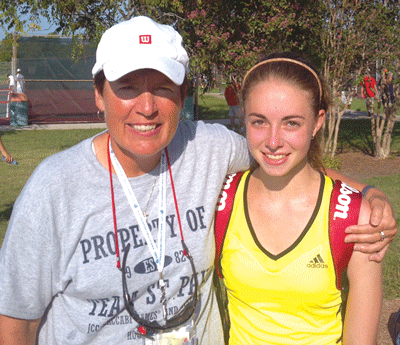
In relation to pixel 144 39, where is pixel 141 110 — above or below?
below

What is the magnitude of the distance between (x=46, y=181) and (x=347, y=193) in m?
1.32

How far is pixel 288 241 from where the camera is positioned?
2150mm

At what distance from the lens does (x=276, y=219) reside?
2262 millimetres

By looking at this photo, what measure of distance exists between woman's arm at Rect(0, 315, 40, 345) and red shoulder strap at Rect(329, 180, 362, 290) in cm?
130

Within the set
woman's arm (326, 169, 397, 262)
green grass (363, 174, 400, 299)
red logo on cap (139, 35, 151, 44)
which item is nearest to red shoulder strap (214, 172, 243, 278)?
woman's arm (326, 169, 397, 262)

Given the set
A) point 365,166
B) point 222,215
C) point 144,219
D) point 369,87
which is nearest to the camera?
point 144,219

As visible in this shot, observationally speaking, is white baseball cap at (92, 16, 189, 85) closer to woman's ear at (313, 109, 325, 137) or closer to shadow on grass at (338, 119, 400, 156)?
woman's ear at (313, 109, 325, 137)

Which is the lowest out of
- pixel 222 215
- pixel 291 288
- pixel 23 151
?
pixel 23 151

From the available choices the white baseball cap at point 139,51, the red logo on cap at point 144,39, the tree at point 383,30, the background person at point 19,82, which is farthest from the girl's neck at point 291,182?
the background person at point 19,82

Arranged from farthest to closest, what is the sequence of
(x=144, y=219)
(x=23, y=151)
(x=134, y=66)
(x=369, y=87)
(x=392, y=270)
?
(x=23, y=151), (x=369, y=87), (x=392, y=270), (x=144, y=219), (x=134, y=66)

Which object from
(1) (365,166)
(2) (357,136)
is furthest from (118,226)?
(2) (357,136)

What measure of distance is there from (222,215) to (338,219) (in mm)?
538

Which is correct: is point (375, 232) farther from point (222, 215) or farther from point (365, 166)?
point (365, 166)

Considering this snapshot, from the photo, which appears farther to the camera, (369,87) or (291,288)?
(369,87)
